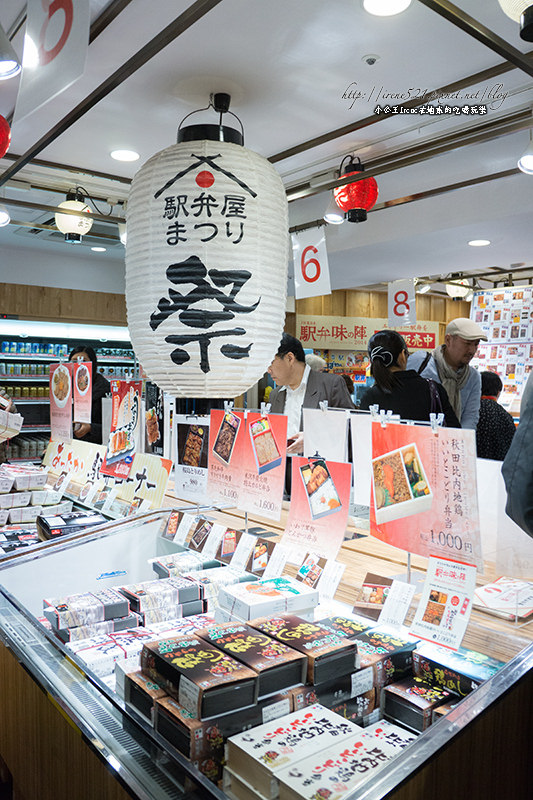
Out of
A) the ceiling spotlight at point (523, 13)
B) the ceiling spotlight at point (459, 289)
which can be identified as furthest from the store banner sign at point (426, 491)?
the ceiling spotlight at point (459, 289)

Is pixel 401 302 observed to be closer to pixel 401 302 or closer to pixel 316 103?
pixel 401 302

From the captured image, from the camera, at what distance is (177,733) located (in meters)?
1.12

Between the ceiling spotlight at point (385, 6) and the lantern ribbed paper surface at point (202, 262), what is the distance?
1.15 metres

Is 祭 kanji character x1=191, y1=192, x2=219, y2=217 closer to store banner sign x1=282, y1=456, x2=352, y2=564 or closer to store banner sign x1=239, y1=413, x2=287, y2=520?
store banner sign x1=239, y1=413, x2=287, y2=520

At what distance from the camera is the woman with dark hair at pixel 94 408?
434 centimetres

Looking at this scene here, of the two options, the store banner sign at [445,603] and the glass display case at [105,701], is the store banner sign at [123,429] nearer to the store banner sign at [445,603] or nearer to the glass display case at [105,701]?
the glass display case at [105,701]

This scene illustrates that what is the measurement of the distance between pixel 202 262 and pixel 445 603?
123 cm

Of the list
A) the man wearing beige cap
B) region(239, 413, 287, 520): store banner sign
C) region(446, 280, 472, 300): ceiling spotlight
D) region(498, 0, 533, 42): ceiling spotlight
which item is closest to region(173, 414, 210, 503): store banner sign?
region(239, 413, 287, 520): store banner sign

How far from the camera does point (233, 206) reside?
1968 mm

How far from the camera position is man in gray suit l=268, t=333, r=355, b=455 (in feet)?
11.1

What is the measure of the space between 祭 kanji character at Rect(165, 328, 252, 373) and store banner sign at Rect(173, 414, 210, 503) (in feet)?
1.31

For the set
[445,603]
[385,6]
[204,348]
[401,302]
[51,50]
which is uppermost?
[385,6]

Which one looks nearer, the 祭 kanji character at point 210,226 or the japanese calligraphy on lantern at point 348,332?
the 祭 kanji character at point 210,226

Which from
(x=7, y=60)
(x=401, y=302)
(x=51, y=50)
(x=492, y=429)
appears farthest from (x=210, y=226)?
(x=401, y=302)
